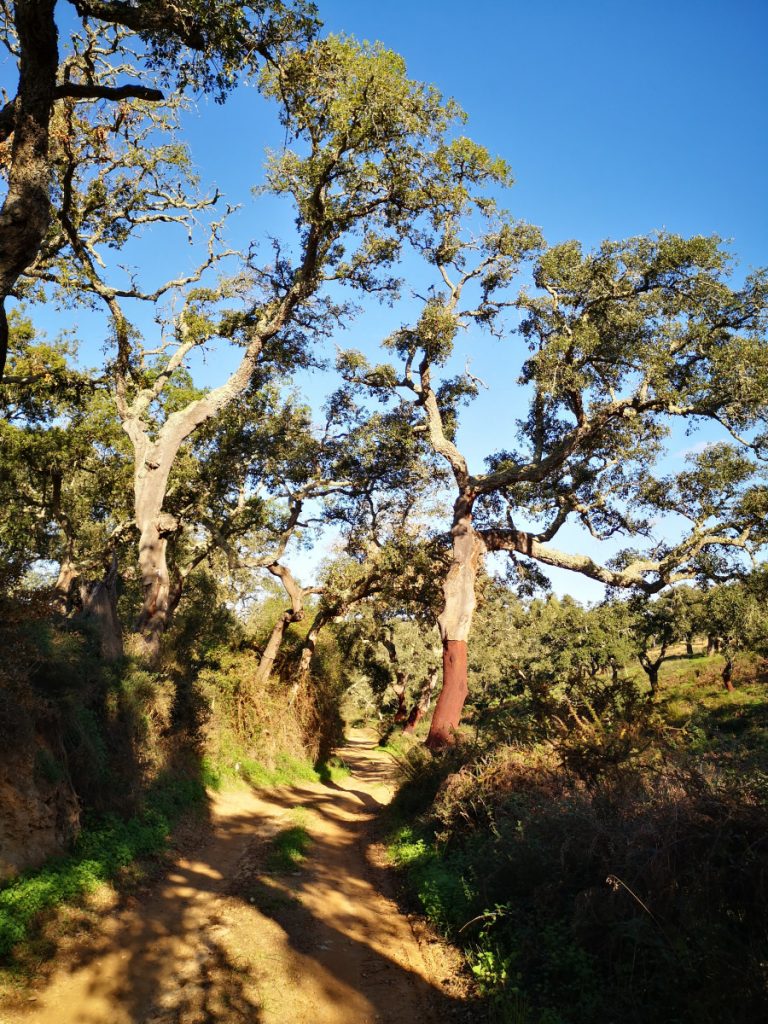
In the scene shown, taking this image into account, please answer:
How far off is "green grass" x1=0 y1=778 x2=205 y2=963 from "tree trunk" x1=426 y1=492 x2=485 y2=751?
6.24m

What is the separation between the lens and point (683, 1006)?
4141mm

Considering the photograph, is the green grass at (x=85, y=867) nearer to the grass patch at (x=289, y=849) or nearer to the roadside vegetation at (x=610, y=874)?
the grass patch at (x=289, y=849)

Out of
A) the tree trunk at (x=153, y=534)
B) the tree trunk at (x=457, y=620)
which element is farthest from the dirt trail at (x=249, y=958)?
the tree trunk at (x=153, y=534)

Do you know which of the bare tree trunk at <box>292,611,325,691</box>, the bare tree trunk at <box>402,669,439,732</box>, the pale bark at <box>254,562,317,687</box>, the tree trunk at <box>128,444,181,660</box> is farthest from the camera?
the bare tree trunk at <box>402,669,439,732</box>

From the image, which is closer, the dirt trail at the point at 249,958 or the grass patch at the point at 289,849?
the dirt trail at the point at 249,958

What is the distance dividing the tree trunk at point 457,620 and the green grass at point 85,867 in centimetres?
624

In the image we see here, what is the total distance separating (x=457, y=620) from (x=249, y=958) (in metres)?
10.0

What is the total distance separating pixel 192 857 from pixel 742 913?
8267 millimetres

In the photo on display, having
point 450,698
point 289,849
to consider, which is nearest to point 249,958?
point 289,849

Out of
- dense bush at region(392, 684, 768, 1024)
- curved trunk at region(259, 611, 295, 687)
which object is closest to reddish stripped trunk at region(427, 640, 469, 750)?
dense bush at region(392, 684, 768, 1024)

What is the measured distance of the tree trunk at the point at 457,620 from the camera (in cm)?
1434

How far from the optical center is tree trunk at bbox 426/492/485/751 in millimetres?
14344

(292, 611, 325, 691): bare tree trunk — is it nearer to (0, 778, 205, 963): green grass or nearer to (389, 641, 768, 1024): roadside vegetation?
(0, 778, 205, 963): green grass

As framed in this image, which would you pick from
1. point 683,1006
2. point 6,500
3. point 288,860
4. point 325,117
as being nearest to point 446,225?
point 325,117
